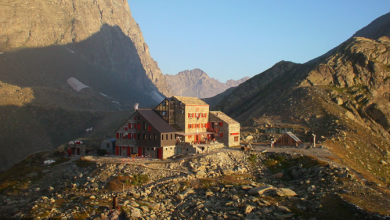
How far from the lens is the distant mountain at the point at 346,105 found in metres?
78.4

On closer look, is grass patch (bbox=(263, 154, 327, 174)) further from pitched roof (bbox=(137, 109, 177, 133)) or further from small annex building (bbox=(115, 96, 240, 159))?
pitched roof (bbox=(137, 109, 177, 133))

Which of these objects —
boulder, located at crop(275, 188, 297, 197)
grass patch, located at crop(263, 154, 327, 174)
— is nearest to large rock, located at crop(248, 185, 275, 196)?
boulder, located at crop(275, 188, 297, 197)

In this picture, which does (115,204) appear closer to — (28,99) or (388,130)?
(388,130)

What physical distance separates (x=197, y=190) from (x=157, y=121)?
21.2 meters

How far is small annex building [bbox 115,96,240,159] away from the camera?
62750 millimetres

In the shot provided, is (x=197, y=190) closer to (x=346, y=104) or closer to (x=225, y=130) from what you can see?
(x=225, y=130)

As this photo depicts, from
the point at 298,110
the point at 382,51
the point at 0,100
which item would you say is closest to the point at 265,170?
the point at 298,110

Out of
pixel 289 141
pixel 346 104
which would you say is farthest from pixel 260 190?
pixel 346 104

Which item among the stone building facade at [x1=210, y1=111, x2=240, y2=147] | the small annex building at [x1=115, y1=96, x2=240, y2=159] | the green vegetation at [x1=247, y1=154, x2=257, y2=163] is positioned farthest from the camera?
the stone building facade at [x1=210, y1=111, x2=240, y2=147]

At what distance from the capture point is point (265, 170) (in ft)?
190

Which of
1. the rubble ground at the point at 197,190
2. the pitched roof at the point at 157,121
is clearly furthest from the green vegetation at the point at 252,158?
the pitched roof at the point at 157,121

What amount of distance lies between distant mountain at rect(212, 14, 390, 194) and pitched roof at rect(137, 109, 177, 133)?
31920 mm

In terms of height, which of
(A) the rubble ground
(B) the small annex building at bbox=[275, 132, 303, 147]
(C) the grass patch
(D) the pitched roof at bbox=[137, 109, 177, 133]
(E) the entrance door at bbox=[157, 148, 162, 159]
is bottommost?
(A) the rubble ground

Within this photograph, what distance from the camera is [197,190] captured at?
47938 mm
